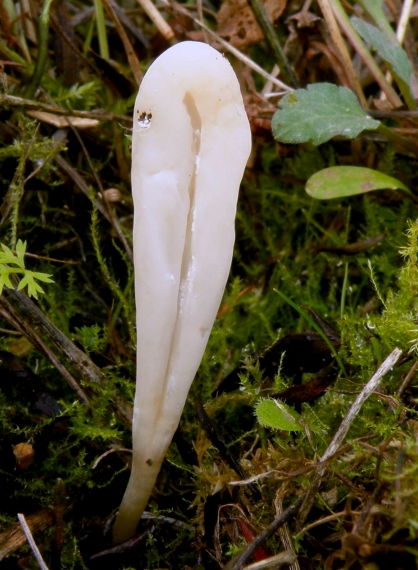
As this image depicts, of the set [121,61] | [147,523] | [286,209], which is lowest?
[147,523]

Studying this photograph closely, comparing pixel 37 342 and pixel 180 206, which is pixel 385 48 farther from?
pixel 37 342

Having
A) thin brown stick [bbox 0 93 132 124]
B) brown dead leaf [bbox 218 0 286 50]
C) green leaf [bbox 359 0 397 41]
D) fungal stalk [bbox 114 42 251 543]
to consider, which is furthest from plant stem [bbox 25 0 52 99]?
green leaf [bbox 359 0 397 41]

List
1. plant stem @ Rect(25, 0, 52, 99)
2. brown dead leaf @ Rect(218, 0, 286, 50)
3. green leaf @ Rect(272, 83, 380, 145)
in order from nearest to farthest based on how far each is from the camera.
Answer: green leaf @ Rect(272, 83, 380, 145)
plant stem @ Rect(25, 0, 52, 99)
brown dead leaf @ Rect(218, 0, 286, 50)

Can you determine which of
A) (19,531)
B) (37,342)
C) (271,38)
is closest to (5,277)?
(37,342)

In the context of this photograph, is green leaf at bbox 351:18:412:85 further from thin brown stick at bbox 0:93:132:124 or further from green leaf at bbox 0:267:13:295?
green leaf at bbox 0:267:13:295

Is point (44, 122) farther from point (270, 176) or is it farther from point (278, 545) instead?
point (278, 545)

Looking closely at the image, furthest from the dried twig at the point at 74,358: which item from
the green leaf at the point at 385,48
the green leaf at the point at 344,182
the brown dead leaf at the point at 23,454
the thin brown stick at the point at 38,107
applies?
the green leaf at the point at 385,48

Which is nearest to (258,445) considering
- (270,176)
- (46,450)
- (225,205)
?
(46,450)
